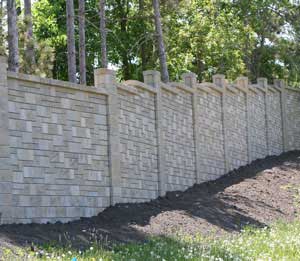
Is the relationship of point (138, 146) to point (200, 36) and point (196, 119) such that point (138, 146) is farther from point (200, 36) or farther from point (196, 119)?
point (200, 36)

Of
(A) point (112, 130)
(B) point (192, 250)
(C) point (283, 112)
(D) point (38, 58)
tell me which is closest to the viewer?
(B) point (192, 250)

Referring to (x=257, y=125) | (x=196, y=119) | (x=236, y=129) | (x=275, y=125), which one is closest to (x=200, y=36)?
(x=275, y=125)

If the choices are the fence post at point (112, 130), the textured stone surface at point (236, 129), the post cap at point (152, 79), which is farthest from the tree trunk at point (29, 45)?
the fence post at point (112, 130)

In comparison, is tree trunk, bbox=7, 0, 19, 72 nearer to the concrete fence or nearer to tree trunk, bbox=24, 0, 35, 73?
the concrete fence

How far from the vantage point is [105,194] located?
11453 mm

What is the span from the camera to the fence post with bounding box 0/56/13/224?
9055 millimetres

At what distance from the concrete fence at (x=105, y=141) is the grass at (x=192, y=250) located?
1.69 m

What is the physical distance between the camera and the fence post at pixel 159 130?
13.6 meters

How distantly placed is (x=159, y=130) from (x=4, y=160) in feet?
16.6

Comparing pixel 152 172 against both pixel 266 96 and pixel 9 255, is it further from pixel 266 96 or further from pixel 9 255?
pixel 266 96

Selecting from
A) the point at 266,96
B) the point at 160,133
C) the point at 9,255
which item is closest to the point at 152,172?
the point at 160,133

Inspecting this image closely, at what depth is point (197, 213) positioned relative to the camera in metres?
12.5

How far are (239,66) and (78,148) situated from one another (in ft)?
51.3

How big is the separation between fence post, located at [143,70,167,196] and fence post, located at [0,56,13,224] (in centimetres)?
480
